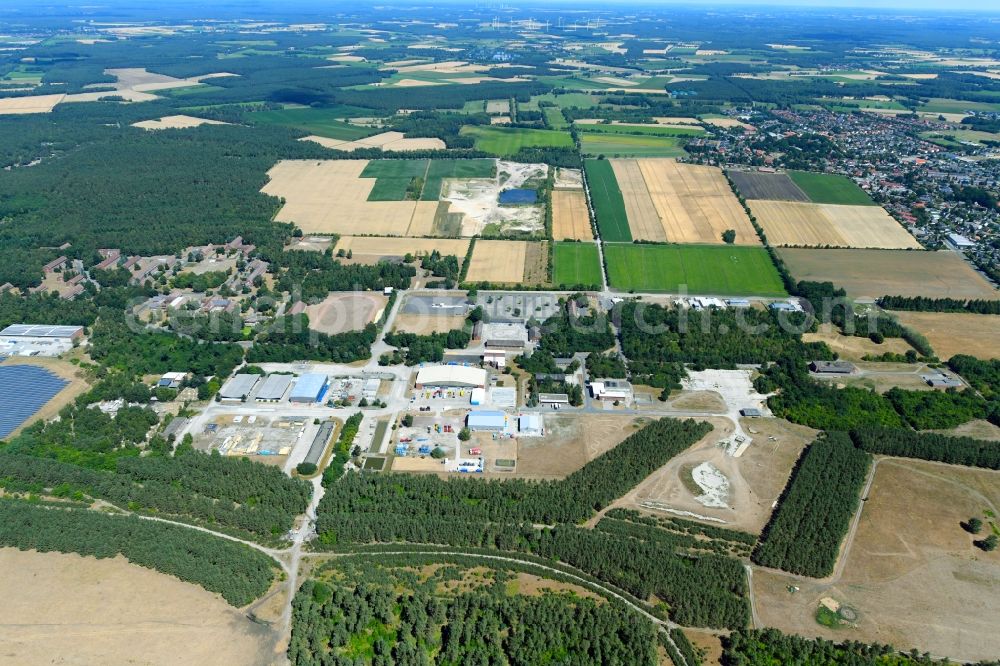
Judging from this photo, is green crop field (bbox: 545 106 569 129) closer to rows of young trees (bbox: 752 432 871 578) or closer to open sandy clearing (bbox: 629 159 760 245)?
open sandy clearing (bbox: 629 159 760 245)

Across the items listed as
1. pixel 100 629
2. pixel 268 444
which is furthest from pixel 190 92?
pixel 100 629

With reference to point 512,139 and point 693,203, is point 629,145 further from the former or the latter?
point 693,203

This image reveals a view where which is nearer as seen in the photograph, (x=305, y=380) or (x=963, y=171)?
(x=305, y=380)

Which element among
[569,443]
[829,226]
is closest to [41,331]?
[569,443]

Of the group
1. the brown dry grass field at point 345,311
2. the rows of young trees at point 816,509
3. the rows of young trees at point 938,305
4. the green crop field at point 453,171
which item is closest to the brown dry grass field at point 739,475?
the rows of young trees at point 816,509

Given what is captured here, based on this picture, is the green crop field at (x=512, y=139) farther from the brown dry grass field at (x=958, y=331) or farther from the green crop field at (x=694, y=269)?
the brown dry grass field at (x=958, y=331)

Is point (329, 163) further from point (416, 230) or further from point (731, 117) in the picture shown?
point (731, 117)

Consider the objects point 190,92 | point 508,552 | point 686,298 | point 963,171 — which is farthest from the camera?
point 190,92
